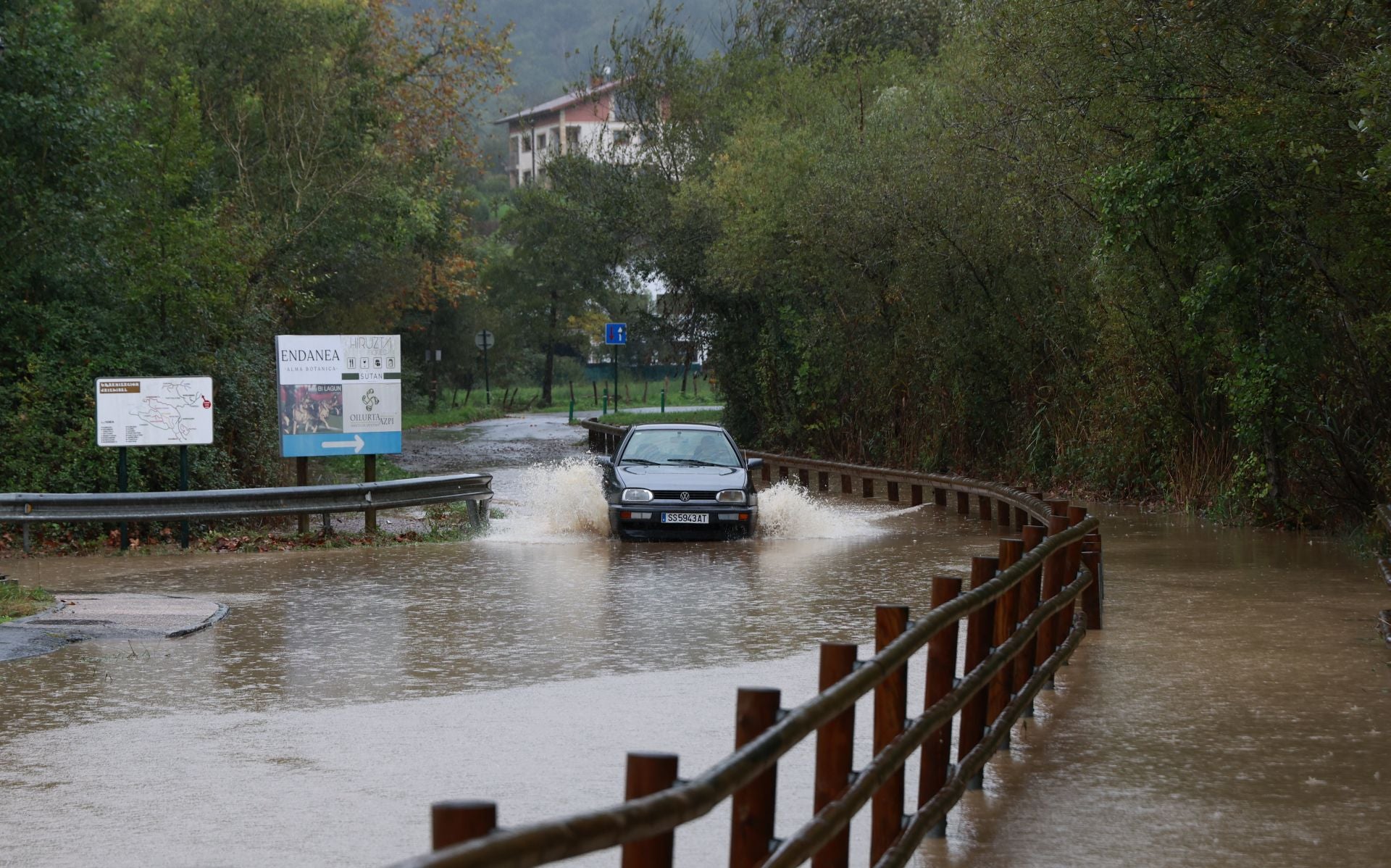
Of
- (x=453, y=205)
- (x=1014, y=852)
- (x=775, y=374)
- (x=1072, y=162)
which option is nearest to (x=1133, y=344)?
(x=1072, y=162)

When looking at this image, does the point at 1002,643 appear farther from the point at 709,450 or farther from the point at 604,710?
the point at 709,450

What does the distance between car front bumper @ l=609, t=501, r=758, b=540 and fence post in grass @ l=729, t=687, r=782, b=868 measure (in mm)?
15658

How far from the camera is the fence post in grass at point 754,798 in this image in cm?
428

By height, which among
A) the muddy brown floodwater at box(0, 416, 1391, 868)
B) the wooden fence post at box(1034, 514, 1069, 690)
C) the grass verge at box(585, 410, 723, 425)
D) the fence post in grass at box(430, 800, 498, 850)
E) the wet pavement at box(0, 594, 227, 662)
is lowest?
the muddy brown floodwater at box(0, 416, 1391, 868)

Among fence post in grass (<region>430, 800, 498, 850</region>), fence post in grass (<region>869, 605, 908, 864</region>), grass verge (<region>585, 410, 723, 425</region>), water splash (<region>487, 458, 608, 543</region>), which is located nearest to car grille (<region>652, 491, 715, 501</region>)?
water splash (<region>487, 458, 608, 543</region>)

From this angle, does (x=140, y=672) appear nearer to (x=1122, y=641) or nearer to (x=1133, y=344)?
(x=1122, y=641)

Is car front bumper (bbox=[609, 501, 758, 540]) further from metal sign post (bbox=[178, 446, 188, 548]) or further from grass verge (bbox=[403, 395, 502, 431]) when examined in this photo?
grass verge (bbox=[403, 395, 502, 431])

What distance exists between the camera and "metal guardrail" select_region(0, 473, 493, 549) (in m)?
18.6

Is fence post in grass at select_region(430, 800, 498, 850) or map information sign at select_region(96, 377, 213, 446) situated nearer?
fence post in grass at select_region(430, 800, 498, 850)

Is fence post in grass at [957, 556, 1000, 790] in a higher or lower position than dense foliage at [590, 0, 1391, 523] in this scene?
lower

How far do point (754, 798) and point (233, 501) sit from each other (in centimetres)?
1614

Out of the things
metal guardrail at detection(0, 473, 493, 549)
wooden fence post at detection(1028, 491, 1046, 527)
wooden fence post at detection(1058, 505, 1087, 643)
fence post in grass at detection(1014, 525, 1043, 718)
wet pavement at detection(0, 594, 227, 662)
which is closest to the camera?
fence post in grass at detection(1014, 525, 1043, 718)

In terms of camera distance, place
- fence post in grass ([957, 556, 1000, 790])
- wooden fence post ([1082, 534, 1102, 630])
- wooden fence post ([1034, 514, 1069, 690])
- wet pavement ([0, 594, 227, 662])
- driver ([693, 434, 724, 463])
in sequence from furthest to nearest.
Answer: driver ([693, 434, 724, 463])
wet pavement ([0, 594, 227, 662])
wooden fence post ([1082, 534, 1102, 630])
wooden fence post ([1034, 514, 1069, 690])
fence post in grass ([957, 556, 1000, 790])

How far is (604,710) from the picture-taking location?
9539mm
